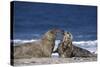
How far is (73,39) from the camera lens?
7.81 ft

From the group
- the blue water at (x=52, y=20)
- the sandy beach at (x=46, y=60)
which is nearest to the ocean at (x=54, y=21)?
the blue water at (x=52, y=20)

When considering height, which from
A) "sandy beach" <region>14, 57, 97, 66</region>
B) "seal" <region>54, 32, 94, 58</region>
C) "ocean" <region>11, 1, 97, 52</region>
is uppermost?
"ocean" <region>11, 1, 97, 52</region>

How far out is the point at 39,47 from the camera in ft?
7.45

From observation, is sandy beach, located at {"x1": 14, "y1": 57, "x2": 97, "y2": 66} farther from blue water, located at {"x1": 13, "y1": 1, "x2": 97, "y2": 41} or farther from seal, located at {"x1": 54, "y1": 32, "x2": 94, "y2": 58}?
blue water, located at {"x1": 13, "y1": 1, "x2": 97, "y2": 41}

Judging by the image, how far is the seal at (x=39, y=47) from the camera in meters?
2.19

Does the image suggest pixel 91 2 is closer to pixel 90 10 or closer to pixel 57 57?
pixel 90 10

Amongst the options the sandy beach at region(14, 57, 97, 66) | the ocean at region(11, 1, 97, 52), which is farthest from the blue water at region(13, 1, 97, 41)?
the sandy beach at region(14, 57, 97, 66)

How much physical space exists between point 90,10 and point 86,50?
463 millimetres

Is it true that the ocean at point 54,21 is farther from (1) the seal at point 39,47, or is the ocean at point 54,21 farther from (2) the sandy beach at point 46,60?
(2) the sandy beach at point 46,60

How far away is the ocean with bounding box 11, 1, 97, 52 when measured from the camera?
85.8 inches

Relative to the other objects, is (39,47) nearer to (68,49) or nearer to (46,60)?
(46,60)

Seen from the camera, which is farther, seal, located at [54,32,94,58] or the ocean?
seal, located at [54,32,94,58]

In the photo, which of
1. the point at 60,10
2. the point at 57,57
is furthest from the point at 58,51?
the point at 60,10
